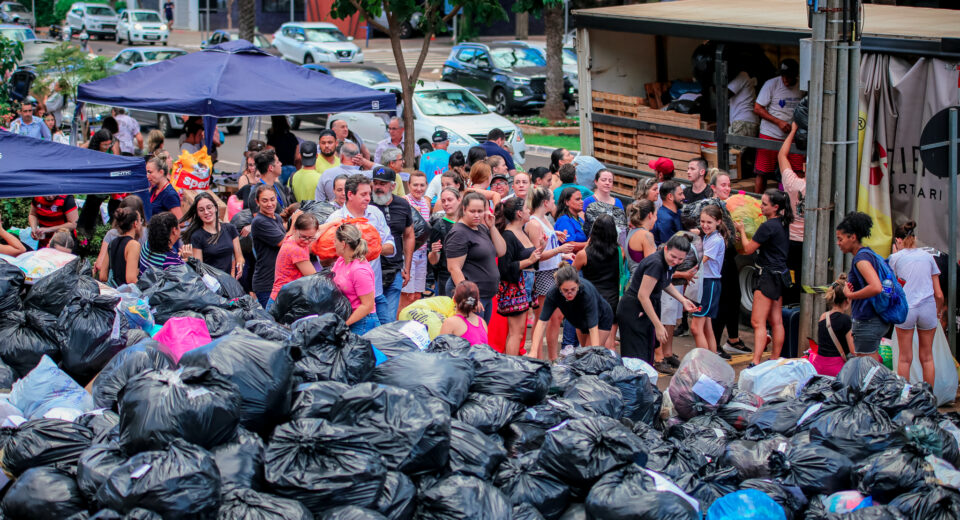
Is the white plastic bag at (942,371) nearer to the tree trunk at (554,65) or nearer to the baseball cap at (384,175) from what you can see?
the baseball cap at (384,175)

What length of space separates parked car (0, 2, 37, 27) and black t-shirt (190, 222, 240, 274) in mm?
39381

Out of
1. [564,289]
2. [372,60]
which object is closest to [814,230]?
[564,289]

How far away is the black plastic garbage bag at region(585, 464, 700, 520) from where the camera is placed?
4.22 metres

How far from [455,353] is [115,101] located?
26.4ft

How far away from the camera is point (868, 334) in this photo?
23.1 ft

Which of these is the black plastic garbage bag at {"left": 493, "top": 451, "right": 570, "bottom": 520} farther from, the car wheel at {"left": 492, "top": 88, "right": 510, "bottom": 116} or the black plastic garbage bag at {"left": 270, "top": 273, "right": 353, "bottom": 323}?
the car wheel at {"left": 492, "top": 88, "right": 510, "bottom": 116}

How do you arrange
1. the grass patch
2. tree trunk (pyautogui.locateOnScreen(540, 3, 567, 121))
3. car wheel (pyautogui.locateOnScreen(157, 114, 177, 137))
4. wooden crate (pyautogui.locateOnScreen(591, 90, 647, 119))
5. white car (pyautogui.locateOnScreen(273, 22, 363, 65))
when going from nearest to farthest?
wooden crate (pyautogui.locateOnScreen(591, 90, 647, 119))
the grass patch
car wheel (pyautogui.locateOnScreen(157, 114, 177, 137))
tree trunk (pyautogui.locateOnScreen(540, 3, 567, 121))
white car (pyautogui.locateOnScreen(273, 22, 363, 65))

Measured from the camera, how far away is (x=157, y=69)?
12.4m

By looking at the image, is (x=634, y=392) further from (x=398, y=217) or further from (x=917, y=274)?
(x=398, y=217)

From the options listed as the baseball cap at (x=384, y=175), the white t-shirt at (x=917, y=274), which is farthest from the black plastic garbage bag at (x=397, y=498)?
the white t-shirt at (x=917, y=274)

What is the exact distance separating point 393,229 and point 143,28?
3488 centimetres

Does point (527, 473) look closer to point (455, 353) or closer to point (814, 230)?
point (455, 353)

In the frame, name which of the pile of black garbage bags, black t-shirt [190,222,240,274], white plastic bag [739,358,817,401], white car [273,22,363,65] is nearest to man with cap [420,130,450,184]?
black t-shirt [190,222,240,274]

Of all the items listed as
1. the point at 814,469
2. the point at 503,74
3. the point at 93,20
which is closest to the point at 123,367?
the point at 814,469
